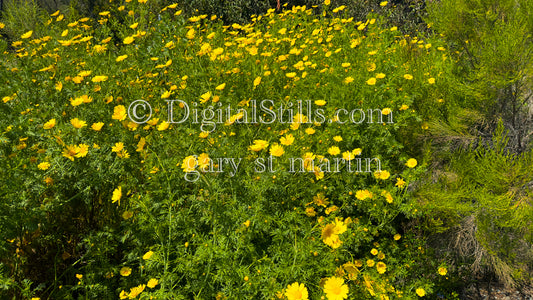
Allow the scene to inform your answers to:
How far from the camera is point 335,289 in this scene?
143 cm

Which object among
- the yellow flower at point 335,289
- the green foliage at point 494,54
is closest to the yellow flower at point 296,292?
the yellow flower at point 335,289

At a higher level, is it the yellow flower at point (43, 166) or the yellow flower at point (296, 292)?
the yellow flower at point (43, 166)

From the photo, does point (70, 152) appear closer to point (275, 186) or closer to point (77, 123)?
point (77, 123)

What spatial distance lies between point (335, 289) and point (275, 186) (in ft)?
1.78

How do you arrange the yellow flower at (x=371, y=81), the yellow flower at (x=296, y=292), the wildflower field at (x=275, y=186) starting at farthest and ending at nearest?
the yellow flower at (x=371, y=81)
the wildflower field at (x=275, y=186)
the yellow flower at (x=296, y=292)

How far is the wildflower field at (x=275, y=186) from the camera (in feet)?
5.34

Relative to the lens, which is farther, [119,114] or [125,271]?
[119,114]

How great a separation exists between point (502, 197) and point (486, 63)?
0.75 m

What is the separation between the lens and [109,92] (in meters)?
2.46

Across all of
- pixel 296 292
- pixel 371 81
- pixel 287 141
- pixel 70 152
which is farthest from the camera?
pixel 371 81

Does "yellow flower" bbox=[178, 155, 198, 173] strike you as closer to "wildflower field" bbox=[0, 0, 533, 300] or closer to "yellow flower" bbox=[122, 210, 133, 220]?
"wildflower field" bbox=[0, 0, 533, 300]

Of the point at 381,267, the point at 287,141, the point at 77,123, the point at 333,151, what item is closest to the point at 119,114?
the point at 77,123

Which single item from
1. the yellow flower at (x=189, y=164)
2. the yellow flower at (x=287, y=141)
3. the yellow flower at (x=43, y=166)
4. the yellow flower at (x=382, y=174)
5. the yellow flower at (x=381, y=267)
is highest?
the yellow flower at (x=43, y=166)

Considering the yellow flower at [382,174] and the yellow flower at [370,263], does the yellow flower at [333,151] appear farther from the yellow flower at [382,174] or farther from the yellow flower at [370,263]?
the yellow flower at [370,263]
